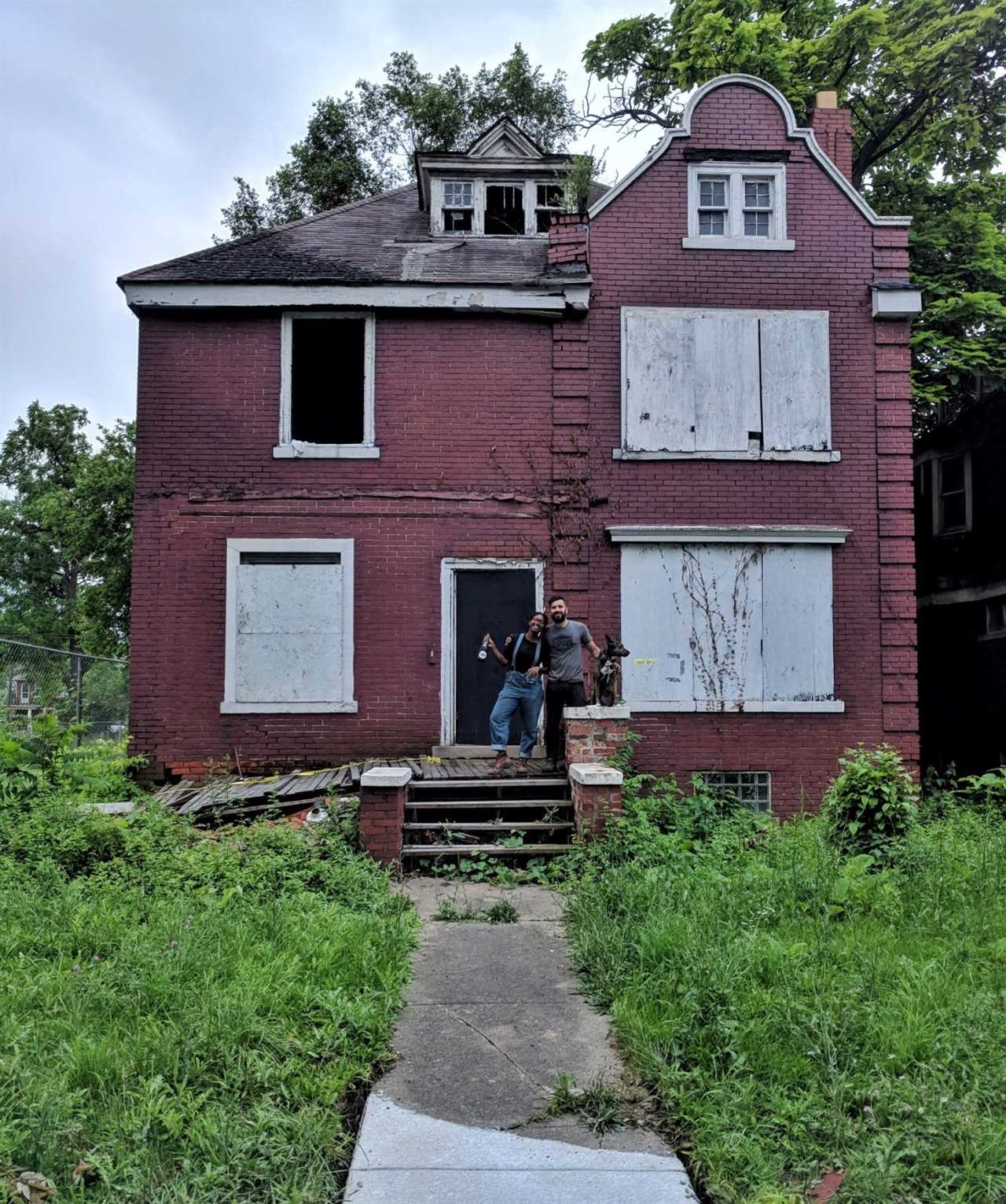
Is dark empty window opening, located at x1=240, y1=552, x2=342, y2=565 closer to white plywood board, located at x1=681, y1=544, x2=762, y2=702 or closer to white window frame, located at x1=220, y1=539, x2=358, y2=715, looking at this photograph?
white window frame, located at x1=220, y1=539, x2=358, y2=715

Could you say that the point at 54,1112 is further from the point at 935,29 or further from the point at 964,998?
the point at 935,29

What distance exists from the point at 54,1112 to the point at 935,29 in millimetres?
18582

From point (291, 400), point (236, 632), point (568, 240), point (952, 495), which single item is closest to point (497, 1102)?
point (236, 632)

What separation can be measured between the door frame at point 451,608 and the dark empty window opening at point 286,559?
4.51 ft

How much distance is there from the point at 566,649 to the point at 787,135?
780cm

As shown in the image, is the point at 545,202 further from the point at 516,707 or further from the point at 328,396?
the point at 516,707

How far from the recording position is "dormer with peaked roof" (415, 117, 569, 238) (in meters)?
14.2

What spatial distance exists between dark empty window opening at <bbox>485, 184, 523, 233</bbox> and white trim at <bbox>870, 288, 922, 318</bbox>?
5234 millimetres

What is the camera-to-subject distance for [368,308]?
12273 mm

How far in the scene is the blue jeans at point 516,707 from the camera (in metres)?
9.89

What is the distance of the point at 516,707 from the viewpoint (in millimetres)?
10023

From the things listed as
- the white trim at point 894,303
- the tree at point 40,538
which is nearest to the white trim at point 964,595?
the white trim at point 894,303

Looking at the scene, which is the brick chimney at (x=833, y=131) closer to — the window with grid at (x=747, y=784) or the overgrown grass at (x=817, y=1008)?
the window with grid at (x=747, y=784)

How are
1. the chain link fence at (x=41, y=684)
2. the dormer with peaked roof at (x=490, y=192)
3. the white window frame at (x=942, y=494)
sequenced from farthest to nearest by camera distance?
1. the white window frame at (x=942, y=494)
2. the dormer with peaked roof at (x=490, y=192)
3. the chain link fence at (x=41, y=684)
